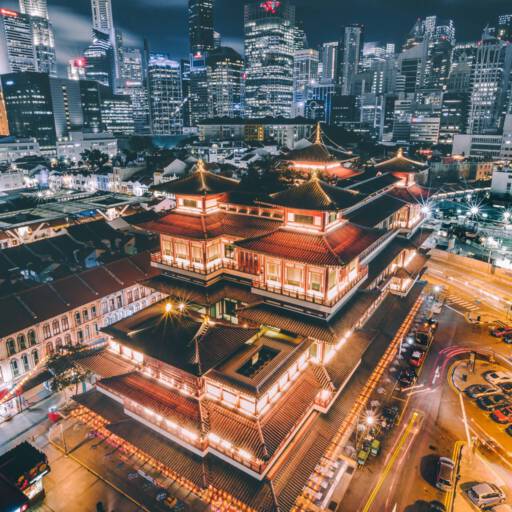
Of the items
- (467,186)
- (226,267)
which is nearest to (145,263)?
(226,267)

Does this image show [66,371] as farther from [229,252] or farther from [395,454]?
[395,454]

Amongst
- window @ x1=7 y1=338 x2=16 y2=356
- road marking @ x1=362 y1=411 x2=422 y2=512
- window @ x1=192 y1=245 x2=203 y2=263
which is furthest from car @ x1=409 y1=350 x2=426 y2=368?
window @ x1=7 y1=338 x2=16 y2=356

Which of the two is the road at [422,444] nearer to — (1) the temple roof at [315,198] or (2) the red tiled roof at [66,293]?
Answer: (1) the temple roof at [315,198]

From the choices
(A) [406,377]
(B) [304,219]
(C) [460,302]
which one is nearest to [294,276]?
(B) [304,219]

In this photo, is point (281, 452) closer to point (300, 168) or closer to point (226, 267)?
point (226, 267)

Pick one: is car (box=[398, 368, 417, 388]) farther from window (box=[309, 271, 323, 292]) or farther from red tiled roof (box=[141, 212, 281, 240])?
red tiled roof (box=[141, 212, 281, 240])

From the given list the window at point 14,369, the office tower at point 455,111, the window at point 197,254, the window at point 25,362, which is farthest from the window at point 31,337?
the office tower at point 455,111

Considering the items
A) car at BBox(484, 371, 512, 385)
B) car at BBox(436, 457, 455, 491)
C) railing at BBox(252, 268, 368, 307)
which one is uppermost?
railing at BBox(252, 268, 368, 307)
